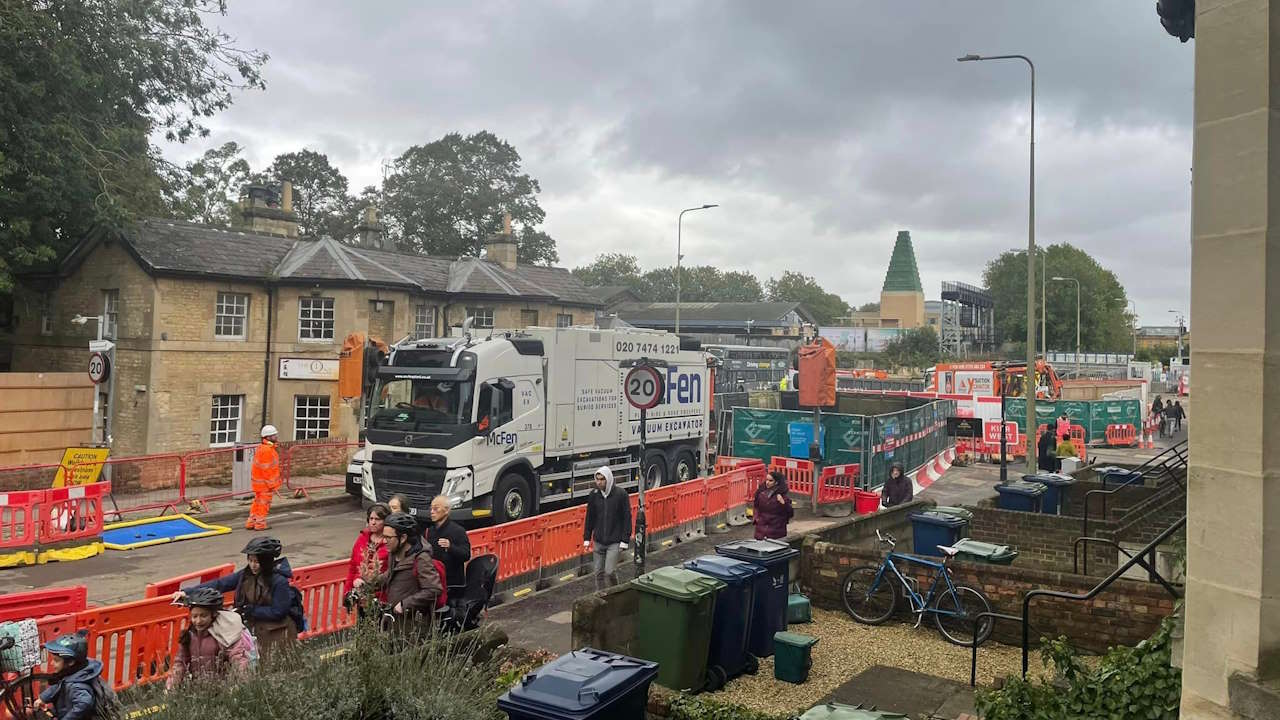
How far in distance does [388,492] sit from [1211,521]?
1240cm

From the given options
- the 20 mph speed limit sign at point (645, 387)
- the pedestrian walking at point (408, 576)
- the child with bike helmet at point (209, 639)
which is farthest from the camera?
the 20 mph speed limit sign at point (645, 387)

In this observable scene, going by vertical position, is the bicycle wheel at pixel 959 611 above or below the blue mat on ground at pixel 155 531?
above

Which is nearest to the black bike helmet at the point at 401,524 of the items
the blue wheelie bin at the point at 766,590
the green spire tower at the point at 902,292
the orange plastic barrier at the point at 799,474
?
the blue wheelie bin at the point at 766,590

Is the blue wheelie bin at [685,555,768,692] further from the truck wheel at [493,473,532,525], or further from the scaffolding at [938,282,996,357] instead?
the scaffolding at [938,282,996,357]

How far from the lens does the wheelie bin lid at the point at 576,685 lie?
5133 millimetres

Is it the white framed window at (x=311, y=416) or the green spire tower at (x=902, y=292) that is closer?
the white framed window at (x=311, y=416)

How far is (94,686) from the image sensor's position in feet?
17.4

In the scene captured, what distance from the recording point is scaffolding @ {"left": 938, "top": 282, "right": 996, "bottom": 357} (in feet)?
304

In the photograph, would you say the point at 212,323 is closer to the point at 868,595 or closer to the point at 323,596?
the point at 323,596

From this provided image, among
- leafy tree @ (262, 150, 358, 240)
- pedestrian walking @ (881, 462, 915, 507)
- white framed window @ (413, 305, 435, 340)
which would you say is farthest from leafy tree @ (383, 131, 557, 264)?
pedestrian walking @ (881, 462, 915, 507)

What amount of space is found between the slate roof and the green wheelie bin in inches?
763

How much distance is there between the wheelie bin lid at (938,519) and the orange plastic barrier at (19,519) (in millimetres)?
12990

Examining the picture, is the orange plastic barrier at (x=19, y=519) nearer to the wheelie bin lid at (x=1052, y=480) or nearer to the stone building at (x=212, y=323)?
the stone building at (x=212, y=323)

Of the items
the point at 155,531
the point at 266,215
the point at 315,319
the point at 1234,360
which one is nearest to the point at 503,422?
the point at 155,531
